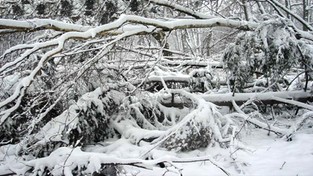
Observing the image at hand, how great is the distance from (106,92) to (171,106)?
1446mm

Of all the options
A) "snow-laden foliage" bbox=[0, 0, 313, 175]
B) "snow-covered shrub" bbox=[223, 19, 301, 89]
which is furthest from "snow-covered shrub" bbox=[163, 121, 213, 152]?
"snow-covered shrub" bbox=[223, 19, 301, 89]

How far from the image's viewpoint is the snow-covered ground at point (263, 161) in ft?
14.0

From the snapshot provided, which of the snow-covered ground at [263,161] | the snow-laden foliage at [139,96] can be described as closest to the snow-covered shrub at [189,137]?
the snow-laden foliage at [139,96]

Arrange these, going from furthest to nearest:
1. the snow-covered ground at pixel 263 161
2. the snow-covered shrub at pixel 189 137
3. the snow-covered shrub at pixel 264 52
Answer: the snow-covered shrub at pixel 264 52
the snow-covered shrub at pixel 189 137
the snow-covered ground at pixel 263 161

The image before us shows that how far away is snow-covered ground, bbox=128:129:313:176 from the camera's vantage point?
4273 mm

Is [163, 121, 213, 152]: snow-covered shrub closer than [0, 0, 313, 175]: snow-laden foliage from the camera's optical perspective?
No

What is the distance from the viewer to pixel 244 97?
20.6ft

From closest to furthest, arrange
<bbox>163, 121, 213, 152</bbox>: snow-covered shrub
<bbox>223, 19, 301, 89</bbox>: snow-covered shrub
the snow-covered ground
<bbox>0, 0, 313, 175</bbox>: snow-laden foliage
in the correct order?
the snow-covered ground → <bbox>0, 0, 313, 175</bbox>: snow-laden foliage → <bbox>163, 121, 213, 152</bbox>: snow-covered shrub → <bbox>223, 19, 301, 89</bbox>: snow-covered shrub

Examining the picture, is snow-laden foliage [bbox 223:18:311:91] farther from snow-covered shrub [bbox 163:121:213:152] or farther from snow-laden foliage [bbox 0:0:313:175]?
snow-covered shrub [bbox 163:121:213:152]

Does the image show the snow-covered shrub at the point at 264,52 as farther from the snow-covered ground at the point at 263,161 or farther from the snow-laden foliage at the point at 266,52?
the snow-covered ground at the point at 263,161

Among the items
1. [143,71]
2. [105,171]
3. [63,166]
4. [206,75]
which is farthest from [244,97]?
[63,166]

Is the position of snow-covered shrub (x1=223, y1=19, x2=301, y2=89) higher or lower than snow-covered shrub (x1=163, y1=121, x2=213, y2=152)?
higher

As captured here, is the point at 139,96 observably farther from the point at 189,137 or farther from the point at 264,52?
the point at 264,52

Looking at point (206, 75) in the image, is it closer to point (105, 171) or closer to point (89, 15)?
point (89, 15)
